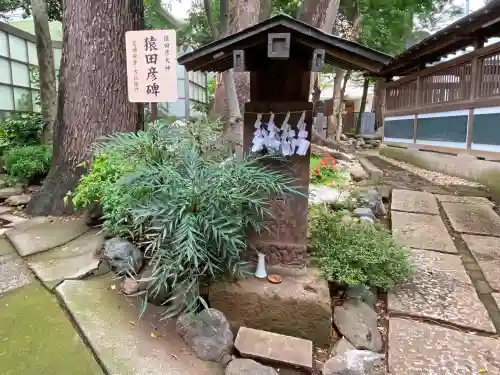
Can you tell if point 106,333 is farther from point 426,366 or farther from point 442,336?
point 442,336

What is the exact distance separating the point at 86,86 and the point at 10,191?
8.60 ft

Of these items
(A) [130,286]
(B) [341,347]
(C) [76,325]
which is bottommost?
(B) [341,347]

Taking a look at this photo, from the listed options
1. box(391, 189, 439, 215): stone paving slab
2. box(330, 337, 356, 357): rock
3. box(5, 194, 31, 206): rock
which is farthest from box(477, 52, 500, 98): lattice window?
box(5, 194, 31, 206): rock

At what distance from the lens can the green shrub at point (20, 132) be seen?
25.0ft

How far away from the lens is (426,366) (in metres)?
2.36

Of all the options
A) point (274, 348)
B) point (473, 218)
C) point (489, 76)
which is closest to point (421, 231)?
point (473, 218)

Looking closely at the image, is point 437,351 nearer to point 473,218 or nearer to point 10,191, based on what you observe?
point 473,218

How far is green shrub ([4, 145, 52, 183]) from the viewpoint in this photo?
19.9ft

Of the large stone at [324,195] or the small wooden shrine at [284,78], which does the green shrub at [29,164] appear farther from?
the large stone at [324,195]

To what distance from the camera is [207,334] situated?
2359 mm

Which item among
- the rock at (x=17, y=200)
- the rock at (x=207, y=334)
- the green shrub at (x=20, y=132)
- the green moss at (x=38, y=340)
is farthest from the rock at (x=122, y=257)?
the green shrub at (x=20, y=132)

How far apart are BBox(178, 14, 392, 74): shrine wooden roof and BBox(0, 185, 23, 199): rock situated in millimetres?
4262

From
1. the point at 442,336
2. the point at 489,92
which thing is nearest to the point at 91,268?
the point at 442,336

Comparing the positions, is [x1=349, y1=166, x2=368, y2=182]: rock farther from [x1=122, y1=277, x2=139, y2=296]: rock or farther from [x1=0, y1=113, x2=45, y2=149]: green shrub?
[x1=0, y1=113, x2=45, y2=149]: green shrub
